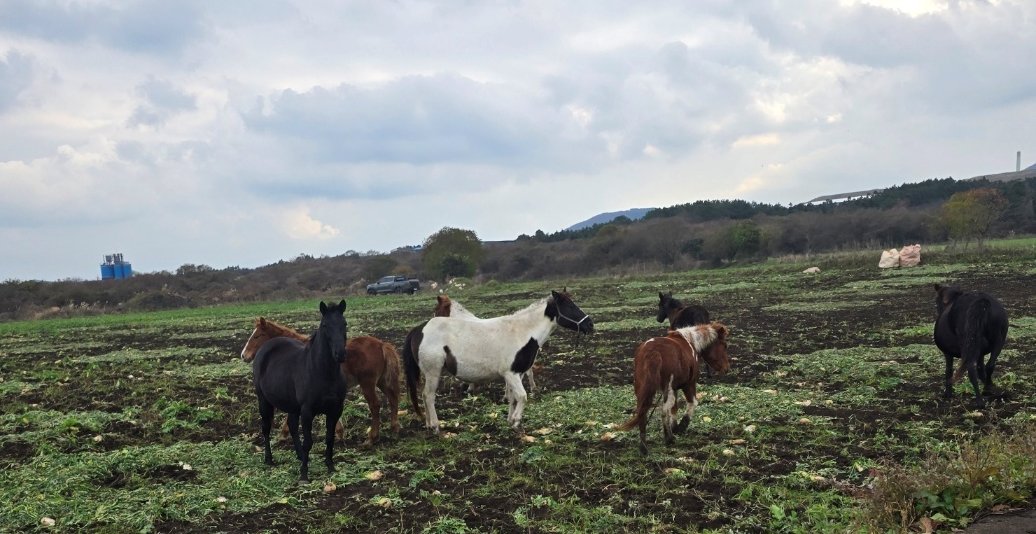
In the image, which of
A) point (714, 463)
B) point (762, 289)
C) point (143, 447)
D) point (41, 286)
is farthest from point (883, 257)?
point (41, 286)

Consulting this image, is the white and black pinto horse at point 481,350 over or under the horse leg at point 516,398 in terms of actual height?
over

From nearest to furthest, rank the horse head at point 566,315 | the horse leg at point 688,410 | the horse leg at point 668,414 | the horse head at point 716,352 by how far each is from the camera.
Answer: the horse leg at point 668,414, the horse leg at point 688,410, the horse head at point 716,352, the horse head at point 566,315

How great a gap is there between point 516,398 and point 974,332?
6859mm

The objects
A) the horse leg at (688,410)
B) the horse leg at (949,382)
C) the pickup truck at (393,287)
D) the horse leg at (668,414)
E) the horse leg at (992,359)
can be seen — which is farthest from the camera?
the pickup truck at (393,287)

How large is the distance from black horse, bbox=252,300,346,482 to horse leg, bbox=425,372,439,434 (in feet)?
6.23

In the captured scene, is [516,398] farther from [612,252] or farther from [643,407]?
[612,252]

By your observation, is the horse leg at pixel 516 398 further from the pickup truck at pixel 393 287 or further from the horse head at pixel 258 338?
the pickup truck at pixel 393 287

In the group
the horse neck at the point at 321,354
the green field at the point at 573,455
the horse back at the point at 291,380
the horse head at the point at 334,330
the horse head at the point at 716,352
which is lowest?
the green field at the point at 573,455

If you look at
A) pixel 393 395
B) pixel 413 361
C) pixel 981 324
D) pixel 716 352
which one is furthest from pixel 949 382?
pixel 393 395

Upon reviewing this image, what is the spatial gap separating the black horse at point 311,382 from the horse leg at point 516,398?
8.96 feet

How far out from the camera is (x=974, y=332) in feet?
33.1

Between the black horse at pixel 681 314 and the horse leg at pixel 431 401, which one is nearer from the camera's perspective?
the horse leg at pixel 431 401

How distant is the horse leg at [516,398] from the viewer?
10055 mm

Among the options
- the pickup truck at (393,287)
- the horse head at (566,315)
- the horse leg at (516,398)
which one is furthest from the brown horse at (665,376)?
the pickup truck at (393,287)
